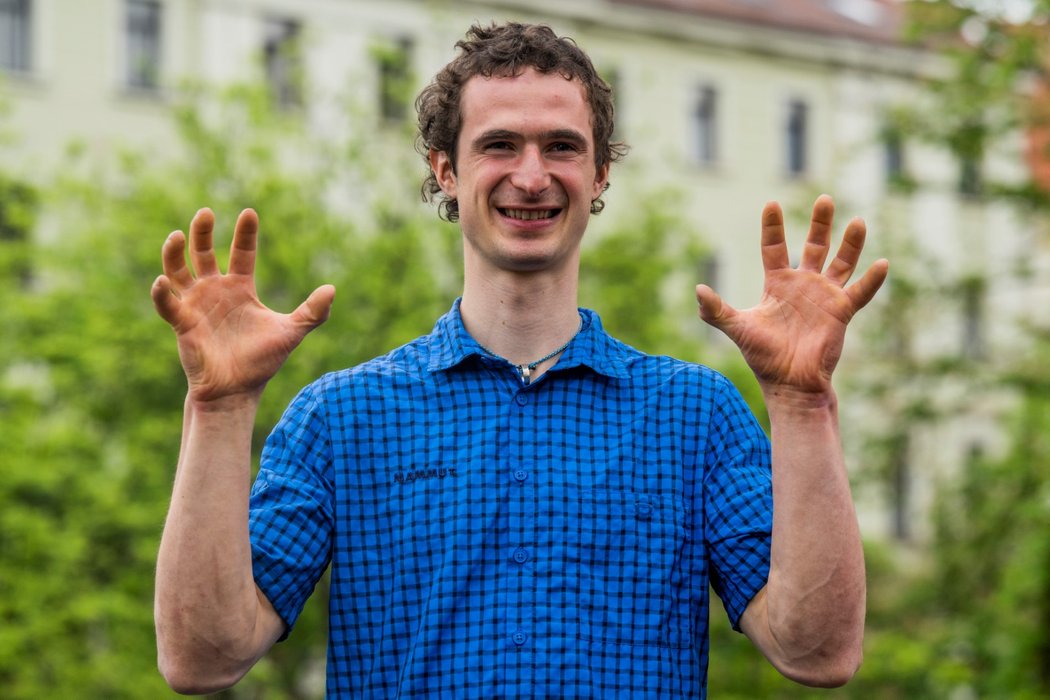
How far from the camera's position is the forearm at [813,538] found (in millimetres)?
2887

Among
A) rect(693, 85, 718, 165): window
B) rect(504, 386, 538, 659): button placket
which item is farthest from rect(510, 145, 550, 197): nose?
rect(693, 85, 718, 165): window

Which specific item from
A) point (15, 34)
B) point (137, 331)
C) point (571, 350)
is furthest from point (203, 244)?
point (15, 34)

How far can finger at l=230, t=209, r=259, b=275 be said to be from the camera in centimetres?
286

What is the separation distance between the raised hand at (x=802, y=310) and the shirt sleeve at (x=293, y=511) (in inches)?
28.0

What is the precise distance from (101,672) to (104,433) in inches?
137

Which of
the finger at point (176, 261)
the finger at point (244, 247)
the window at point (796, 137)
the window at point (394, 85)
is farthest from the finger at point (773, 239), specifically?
the window at point (796, 137)

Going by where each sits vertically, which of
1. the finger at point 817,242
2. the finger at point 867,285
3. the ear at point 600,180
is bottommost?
the finger at point 867,285

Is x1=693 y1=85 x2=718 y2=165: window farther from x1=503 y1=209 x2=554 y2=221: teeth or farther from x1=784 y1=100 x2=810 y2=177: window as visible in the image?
x1=503 y1=209 x2=554 y2=221: teeth

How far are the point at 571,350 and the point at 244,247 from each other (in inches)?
24.6

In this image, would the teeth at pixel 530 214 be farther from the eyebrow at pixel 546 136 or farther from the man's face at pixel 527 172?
the eyebrow at pixel 546 136

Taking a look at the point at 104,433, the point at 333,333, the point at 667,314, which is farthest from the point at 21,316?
the point at 667,314

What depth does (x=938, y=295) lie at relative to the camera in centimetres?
2055

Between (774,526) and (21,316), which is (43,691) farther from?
(774,526)

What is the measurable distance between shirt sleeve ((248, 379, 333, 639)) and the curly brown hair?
567 mm
